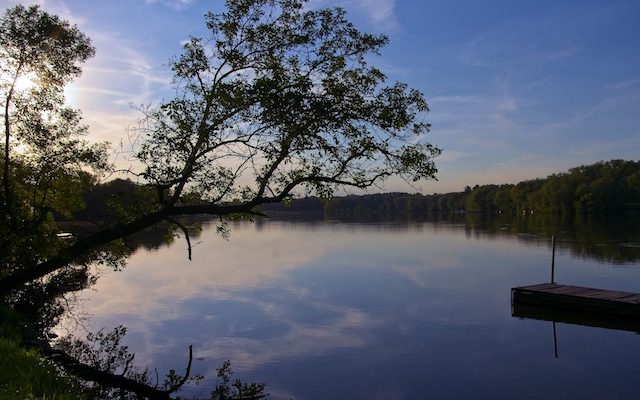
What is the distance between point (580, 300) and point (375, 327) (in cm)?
1030

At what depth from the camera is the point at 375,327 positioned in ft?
79.4

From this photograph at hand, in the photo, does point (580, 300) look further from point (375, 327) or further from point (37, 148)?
point (37, 148)

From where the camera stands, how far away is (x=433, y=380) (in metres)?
17.1

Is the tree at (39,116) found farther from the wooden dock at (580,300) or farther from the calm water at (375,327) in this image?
the wooden dock at (580,300)

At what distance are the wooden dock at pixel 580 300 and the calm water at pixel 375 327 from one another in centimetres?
149

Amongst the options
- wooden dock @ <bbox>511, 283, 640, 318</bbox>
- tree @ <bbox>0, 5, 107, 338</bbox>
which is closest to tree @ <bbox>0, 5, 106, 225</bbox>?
tree @ <bbox>0, 5, 107, 338</bbox>

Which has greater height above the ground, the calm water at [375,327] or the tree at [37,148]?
the tree at [37,148]

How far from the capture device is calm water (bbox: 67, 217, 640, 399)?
1692cm

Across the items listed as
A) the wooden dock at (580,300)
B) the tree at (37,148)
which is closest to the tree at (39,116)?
the tree at (37,148)

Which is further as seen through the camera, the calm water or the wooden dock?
the wooden dock

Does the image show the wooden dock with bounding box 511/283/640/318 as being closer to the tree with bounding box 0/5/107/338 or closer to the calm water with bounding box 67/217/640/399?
the calm water with bounding box 67/217/640/399

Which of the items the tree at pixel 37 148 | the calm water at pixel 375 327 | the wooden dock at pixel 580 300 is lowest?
the calm water at pixel 375 327

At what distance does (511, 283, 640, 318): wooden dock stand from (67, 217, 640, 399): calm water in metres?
1.49

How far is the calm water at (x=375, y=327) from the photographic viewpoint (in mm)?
16922
